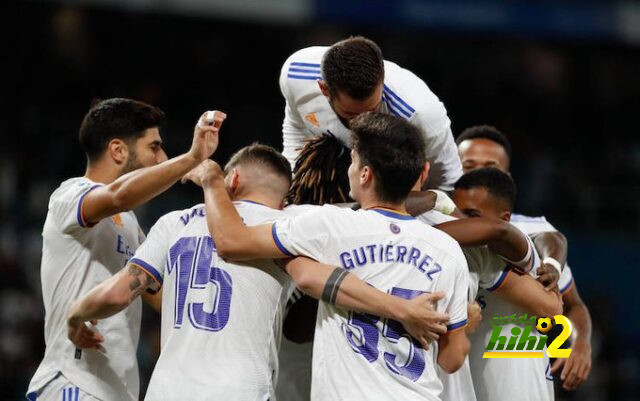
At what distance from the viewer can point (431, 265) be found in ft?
12.5

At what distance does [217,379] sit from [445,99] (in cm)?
1028

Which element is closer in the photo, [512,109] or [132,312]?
[132,312]

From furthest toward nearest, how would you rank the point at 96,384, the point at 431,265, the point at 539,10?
1. the point at 539,10
2. the point at 96,384
3. the point at 431,265

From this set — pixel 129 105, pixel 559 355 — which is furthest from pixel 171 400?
pixel 559 355

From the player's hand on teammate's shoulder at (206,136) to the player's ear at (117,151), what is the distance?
0.88 m

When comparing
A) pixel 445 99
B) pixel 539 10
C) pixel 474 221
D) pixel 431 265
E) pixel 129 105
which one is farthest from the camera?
pixel 445 99

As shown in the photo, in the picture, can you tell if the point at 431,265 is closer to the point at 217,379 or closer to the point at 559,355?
the point at 217,379

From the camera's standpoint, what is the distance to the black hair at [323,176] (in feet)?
16.3

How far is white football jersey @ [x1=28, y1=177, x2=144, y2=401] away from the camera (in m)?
4.60

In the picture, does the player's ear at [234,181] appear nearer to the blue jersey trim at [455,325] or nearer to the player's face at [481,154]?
the blue jersey trim at [455,325]

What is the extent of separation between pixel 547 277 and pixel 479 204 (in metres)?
0.45

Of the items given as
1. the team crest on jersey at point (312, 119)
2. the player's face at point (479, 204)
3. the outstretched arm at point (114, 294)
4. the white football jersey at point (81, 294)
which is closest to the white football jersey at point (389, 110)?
the team crest on jersey at point (312, 119)

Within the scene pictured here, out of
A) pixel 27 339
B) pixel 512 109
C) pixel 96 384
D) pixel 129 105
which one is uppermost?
pixel 129 105

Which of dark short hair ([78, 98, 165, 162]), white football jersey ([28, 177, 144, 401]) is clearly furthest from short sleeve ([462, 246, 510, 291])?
dark short hair ([78, 98, 165, 162])
